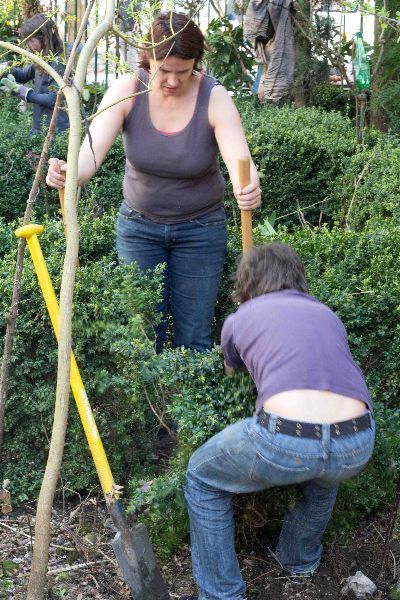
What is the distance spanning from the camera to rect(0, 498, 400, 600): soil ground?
349 centimetres

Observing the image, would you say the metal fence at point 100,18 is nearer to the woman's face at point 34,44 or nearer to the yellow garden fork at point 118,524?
the woman's face at point 34,44

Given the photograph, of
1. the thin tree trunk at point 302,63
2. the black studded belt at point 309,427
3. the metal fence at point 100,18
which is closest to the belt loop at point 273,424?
the black studded belt at point 309,427

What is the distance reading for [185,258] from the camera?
4.20 meters

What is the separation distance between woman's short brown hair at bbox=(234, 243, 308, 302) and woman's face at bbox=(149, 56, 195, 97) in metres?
0.97

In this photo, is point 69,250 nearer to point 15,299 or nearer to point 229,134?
point 15,299

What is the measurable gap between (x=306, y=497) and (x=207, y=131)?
160cm

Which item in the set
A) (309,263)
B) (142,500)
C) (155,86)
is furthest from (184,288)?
(142,500)

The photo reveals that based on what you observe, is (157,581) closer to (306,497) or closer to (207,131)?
(306,497)

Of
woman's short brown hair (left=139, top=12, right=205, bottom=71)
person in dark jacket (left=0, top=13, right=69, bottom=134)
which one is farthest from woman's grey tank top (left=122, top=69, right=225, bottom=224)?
person in dark jacket (left=0, top=13, right=69, bottom=134)

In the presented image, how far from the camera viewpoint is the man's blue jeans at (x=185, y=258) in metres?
4.17

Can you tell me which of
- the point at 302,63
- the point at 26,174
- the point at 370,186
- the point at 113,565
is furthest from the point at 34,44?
the point at 113,565

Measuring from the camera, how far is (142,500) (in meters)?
3.35

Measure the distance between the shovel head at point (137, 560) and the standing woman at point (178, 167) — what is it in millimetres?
1222

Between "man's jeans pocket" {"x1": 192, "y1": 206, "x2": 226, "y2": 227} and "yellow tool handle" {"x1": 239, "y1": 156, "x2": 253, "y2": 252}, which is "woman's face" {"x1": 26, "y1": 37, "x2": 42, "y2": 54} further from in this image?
"yellow tool handle" {"x1": 239, "y1": 156, "x2": 253, "y2": 252}
